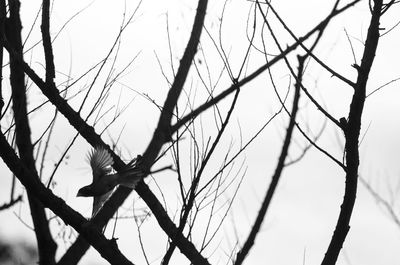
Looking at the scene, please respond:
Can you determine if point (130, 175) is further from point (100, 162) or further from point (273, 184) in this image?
point (273, 184)

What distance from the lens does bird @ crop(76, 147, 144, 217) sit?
4.42m

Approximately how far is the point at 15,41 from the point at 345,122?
251 centimetres

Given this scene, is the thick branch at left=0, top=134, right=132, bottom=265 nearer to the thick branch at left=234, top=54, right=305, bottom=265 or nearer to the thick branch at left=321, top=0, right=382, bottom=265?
the thick branch at left=321, top=0, right=382, bottom=265

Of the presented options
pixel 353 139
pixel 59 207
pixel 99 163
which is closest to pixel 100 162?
pixel 99 163

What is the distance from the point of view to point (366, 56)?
358 cm

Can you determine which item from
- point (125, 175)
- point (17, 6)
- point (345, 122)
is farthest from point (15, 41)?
point (345, 122)

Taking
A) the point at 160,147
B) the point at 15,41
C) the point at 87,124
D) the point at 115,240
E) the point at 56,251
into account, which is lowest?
the point at 115,240

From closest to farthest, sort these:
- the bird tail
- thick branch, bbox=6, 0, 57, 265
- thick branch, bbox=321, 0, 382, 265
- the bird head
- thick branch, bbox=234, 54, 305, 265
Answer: thick branch, bbox=321, 0, 382, 265 → the bird tail → the bird head → thick branch, bbox=6, 0, 57, 265 → thick branch, bbox=234, 54, 305, 265

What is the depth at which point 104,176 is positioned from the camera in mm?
4504

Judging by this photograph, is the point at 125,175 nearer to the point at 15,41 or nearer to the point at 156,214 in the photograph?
the point at 156,214

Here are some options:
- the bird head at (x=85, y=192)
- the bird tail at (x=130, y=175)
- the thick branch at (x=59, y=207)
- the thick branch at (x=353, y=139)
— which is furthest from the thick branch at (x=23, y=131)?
the thick branch at (x=353, y=139)

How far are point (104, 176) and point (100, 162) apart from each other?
4.0 inches

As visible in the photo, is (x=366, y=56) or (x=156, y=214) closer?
(x=366, y=56)

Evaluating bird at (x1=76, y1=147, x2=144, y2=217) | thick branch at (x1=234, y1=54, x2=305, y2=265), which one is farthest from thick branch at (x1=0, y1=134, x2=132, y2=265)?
thick branch at (x1=234, y1=54, x2=305, y2=265)
